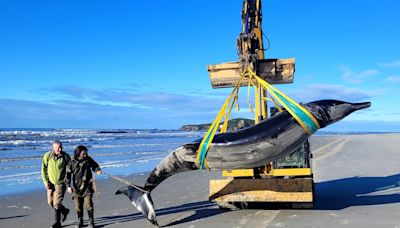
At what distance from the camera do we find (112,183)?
1518cm

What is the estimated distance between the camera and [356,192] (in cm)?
1123

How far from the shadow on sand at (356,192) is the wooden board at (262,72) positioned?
323cm

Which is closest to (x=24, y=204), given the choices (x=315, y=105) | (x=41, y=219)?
(x=41, y=219)

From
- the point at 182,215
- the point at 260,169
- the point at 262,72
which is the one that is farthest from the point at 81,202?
the point at 262,72

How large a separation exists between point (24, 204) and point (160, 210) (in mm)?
4130

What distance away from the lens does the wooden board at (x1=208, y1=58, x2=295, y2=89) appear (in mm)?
8484

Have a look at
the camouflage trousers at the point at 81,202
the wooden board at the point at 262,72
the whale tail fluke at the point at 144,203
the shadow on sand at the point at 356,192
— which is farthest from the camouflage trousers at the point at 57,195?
the shadow on sand at the point at 356,192

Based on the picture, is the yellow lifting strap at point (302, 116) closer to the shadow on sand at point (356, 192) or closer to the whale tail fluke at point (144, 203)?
the whale tail fluke at point (144, 203)

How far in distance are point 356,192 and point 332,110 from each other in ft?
18.7

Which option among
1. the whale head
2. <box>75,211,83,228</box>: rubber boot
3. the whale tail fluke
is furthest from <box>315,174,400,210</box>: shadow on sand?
<box>75,211,83,228</box>: rubber boot

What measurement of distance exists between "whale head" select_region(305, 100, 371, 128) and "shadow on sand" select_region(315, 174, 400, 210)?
3.36 metres

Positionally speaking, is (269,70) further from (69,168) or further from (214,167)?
(69,168)

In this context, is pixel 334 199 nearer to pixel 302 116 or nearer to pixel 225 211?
pixel 225 211

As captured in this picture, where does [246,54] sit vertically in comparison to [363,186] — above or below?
above
